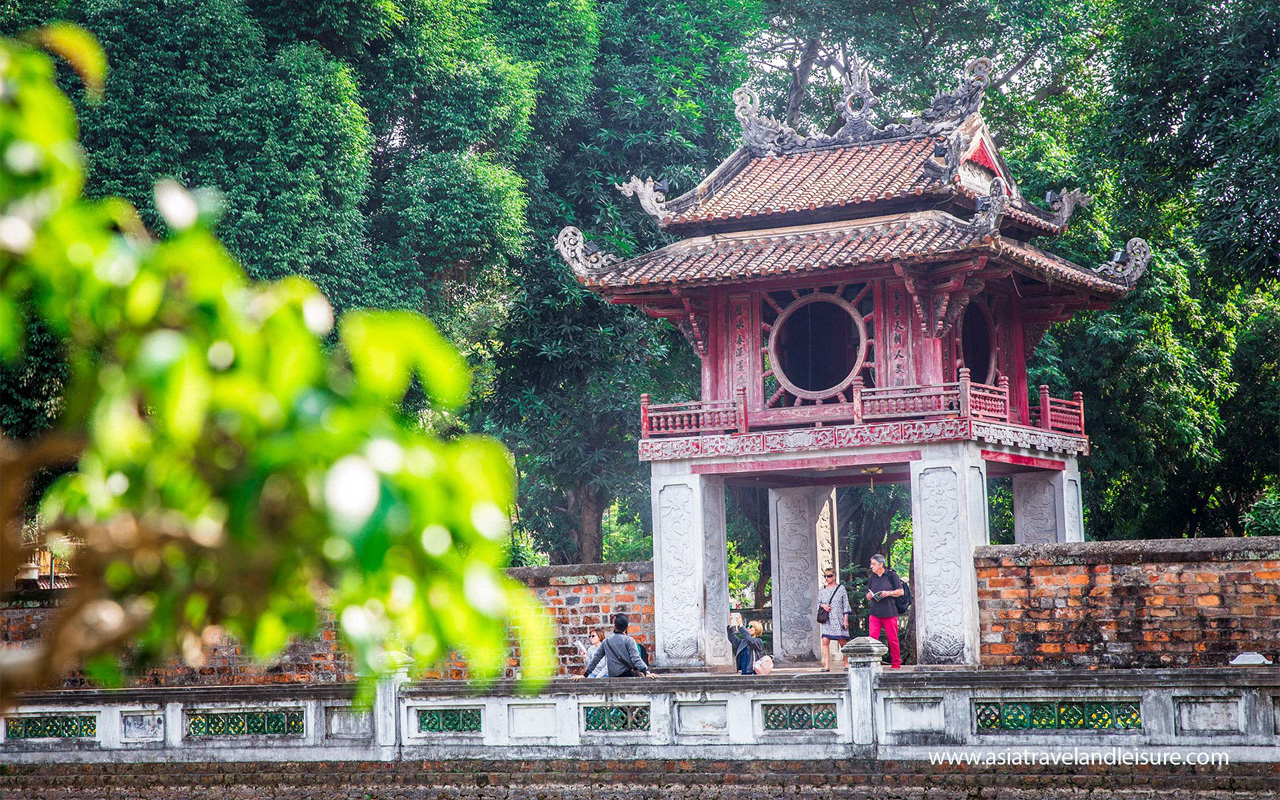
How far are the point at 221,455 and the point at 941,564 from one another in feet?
49.5

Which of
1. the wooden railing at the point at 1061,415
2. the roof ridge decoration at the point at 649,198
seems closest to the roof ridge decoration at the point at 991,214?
the wooden railing at the point at 1061,415

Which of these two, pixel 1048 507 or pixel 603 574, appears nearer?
pixel 603 574

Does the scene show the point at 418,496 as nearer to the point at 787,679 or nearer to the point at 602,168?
the point at 787,679

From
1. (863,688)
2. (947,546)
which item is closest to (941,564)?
(947,546)

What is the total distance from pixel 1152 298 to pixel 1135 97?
4.45 meters

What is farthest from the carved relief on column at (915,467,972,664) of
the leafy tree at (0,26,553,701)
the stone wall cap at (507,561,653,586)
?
the leafy tree at (0,26,553,701)

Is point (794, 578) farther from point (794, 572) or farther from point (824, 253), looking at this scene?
point (824, 253)

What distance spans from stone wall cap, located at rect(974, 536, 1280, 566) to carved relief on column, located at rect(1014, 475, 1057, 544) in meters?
3.22

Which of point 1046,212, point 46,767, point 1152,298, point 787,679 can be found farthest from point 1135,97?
point 46,767

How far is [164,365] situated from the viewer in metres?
2.50

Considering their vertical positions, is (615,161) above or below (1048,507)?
above

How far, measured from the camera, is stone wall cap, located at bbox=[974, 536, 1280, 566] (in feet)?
49.2

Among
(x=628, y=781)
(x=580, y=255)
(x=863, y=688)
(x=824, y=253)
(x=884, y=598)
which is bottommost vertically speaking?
(x=628, y=781)

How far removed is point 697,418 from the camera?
63.9 ft
